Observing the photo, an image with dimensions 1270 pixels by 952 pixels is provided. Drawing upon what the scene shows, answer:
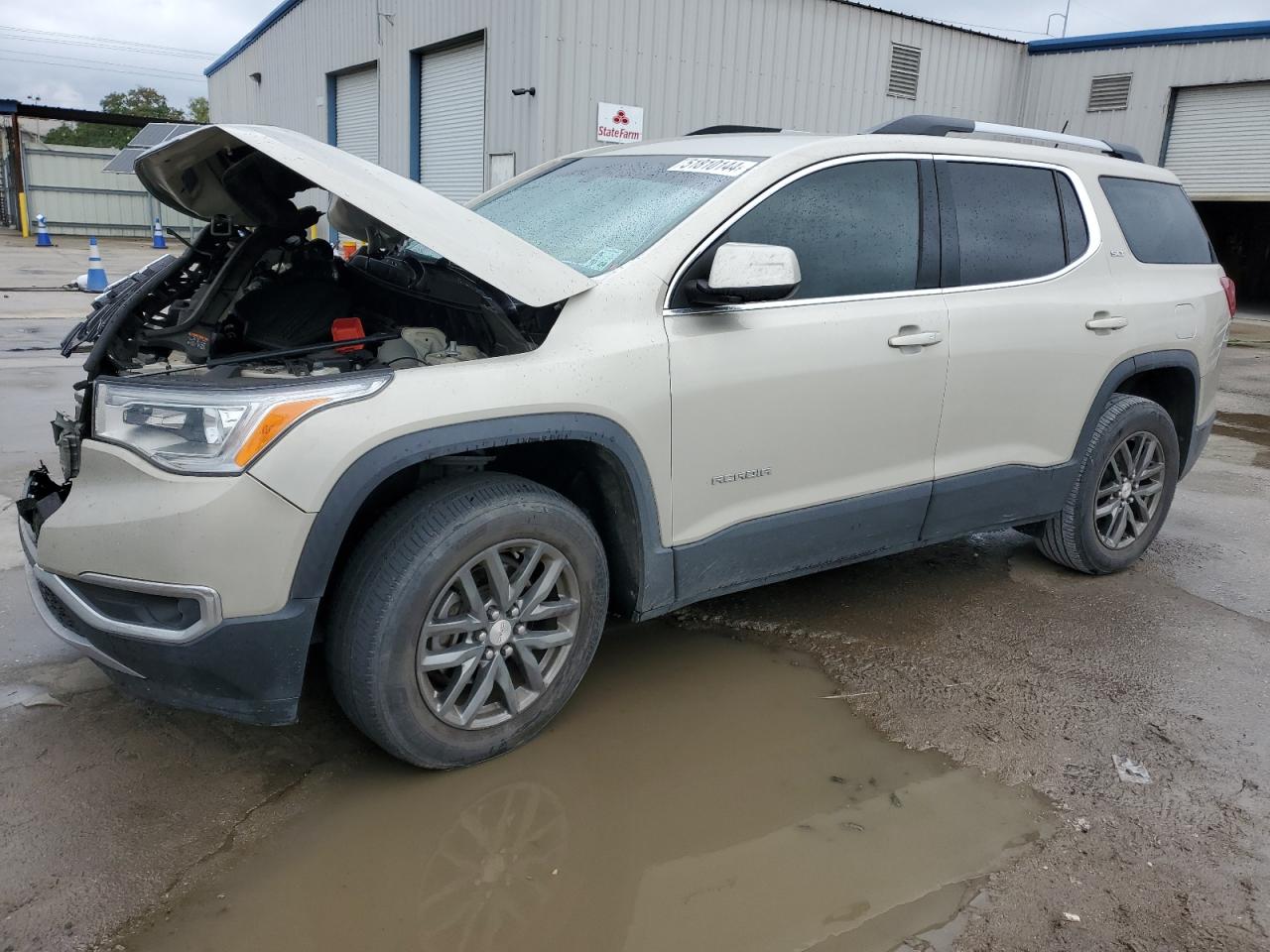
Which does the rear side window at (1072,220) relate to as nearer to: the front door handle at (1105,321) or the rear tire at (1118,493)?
the front door handle at (1105,321)

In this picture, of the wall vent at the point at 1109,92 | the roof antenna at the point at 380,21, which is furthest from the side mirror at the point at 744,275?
the wall vent at the point at 1109,92

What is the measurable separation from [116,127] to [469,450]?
50.3m

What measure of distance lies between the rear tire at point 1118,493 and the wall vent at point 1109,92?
1656cm

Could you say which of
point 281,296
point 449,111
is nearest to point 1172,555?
point 281,296

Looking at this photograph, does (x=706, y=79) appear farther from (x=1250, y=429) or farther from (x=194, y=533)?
(x=194, y=533)

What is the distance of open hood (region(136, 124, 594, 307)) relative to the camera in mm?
2611

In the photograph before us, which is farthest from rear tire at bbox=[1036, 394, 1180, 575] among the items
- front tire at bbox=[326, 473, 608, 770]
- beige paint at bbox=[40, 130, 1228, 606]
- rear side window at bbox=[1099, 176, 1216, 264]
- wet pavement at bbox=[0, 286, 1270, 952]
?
front tire at bbox=[326, 473, 608, 770]

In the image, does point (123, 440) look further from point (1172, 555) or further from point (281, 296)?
point (1172, 555)

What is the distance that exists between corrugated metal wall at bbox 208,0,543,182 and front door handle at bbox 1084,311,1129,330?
396 inches

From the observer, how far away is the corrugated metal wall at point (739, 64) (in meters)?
12.9

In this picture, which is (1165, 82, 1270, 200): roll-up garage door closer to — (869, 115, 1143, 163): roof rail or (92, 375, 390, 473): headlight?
(869, 115, 1143, 163): roof rail

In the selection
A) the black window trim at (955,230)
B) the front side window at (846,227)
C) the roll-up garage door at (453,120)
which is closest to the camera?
the front side window at (846,227)

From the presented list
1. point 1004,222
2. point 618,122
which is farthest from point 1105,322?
point 618,122

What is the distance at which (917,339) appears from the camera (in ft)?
11.4
